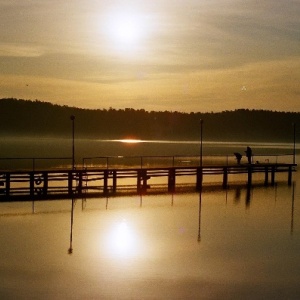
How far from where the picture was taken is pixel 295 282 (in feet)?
58.8

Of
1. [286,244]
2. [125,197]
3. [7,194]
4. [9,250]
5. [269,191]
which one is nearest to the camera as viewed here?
[9,250]

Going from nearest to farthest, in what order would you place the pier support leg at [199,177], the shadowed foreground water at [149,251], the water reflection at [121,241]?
the shadowed foreground water at [149,251] < the water reflection at [121,241] < the pier support leg at [199,177]

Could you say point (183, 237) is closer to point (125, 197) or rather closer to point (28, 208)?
point (28, 208)

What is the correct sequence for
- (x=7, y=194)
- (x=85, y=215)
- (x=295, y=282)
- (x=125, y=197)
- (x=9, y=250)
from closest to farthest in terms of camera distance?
(x=295, y=282) < (x=9, y=250) < (x=85, y=215) < (x=7, y=194) < (x=125, y=197)

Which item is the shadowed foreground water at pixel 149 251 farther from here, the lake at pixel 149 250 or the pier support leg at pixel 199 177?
the pier support leg at pixel 199 177

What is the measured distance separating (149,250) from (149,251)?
19 cm

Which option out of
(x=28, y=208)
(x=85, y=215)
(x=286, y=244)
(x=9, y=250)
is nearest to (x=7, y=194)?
(x=28, y=208)

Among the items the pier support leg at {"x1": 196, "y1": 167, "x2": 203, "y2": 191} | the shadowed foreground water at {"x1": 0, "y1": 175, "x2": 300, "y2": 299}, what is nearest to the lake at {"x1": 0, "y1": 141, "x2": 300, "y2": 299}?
the shadowed foreground water at {"x1": 0, "y1": 175, "x2": 300, "y2": 299}

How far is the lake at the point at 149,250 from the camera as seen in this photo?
16891 mm

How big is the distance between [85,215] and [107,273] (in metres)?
11.0

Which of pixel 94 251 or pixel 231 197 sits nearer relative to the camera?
pixel 94 251

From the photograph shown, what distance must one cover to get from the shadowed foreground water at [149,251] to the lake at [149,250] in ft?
0.08

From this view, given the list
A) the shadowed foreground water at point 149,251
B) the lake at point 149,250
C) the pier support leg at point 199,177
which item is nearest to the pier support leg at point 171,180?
the pier support leg at point 199,177

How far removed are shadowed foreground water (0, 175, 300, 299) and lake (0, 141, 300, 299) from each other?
0.08ft
